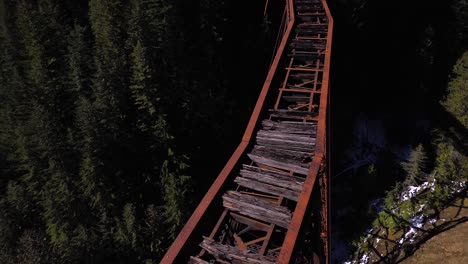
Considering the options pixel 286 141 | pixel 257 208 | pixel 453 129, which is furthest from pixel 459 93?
pixel 257 208

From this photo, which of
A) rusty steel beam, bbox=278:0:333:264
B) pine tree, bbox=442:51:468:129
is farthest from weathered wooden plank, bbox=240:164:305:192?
pine tree, bbox=442:51:468:129

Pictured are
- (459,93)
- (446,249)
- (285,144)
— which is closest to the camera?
(285,144)

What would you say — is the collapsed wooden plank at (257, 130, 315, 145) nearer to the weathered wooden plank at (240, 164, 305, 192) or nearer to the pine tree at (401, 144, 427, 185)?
the weathered wooden plank at (240, 164, 305, 192)

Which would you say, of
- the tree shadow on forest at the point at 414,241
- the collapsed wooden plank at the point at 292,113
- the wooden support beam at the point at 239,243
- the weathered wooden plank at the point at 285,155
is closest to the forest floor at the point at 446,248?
the tree shadow on forest at the point at 414,241

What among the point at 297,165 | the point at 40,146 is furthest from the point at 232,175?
the point at 40,146

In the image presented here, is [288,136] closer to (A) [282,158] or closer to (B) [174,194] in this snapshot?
(A) [282,158]
